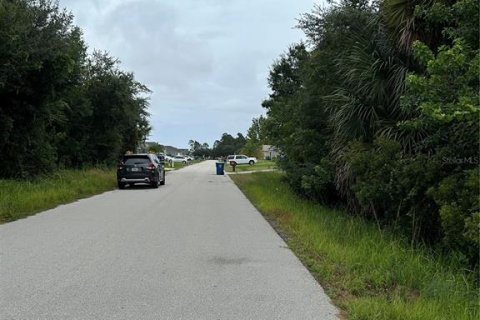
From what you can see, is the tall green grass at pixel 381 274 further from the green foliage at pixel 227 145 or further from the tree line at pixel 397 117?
the green foliage at pixel 227 145

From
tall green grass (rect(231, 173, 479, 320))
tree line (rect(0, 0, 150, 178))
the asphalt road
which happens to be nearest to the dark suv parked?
tree line (rect(0, 0, 150, 178))

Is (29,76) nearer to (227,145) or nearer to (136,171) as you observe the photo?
(136,171)

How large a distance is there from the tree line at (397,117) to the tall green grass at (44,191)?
25.7 ft

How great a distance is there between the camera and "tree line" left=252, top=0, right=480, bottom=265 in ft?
23.0

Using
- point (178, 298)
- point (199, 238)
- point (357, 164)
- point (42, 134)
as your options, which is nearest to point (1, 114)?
point (42, 134)

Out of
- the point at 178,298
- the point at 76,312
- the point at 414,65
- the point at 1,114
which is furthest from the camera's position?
the point at 1,114

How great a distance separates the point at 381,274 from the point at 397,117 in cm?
572

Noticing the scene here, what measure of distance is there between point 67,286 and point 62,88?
54.6 ft

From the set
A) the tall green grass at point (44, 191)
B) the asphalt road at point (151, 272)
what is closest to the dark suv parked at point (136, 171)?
the tall green grass at point (44, 191)

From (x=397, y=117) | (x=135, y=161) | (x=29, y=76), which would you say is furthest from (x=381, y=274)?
(x=135, y=161)

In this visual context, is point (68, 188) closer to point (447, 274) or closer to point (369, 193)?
point (369, 193)

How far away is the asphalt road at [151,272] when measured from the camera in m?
5.42

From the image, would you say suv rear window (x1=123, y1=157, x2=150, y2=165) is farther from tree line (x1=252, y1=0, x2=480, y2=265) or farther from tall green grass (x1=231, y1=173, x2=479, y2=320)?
tall green grass (x1=231, y1=173, x2=479, y2=320)

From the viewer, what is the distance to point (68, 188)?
19797 millimetres
